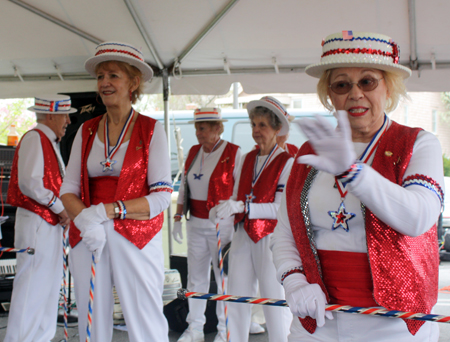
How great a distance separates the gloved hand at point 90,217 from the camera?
2.32m

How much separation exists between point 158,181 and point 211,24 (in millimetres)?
2200

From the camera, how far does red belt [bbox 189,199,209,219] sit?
15.0 ft

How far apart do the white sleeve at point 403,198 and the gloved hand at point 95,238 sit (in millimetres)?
1484

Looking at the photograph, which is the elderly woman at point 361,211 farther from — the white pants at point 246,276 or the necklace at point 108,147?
the white pants at point 246,276

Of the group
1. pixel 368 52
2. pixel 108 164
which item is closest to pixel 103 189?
pixel 108 164

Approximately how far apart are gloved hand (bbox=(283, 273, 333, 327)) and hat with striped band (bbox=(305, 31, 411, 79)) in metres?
0.81

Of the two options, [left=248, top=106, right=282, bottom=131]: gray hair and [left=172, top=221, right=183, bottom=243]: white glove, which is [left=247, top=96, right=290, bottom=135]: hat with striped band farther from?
[left=172, top=221, right=183, bottom=243]: white glove

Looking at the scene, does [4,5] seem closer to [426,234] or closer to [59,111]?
[59,111]

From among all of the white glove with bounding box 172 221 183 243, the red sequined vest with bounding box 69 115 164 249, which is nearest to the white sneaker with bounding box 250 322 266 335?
the white glove with bounding box 172 221 183 243

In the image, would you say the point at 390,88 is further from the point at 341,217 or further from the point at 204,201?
the point at 204,201

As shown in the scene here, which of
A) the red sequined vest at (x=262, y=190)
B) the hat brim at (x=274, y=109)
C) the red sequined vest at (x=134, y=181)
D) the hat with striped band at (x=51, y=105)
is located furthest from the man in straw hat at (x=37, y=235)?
the hat brim at (x=274, y=109)

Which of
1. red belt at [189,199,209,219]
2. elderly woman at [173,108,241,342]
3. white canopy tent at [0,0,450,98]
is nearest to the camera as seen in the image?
white canopy tent at [0,0,450,98]

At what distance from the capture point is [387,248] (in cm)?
143

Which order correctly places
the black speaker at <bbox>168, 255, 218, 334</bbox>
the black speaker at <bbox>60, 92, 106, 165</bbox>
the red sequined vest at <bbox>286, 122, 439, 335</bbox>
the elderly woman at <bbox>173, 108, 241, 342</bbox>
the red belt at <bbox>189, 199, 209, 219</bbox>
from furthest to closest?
the black speaker at <bbox>60, 92, 106, 165</bbox>
the red belt at <bbox>189, 199, 209, 219</bbox>
the black speaker at <bbox>168, 255, 218, 334</bbox>
the elderly woman at <bbox>173, 108, 241, 342</bbox>
the red sequined vest at <bbox>286, 122, 439, 335</bbox>
